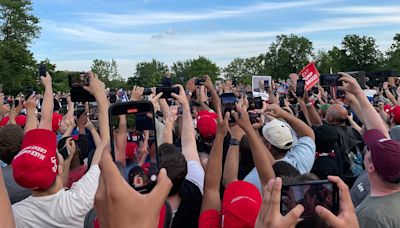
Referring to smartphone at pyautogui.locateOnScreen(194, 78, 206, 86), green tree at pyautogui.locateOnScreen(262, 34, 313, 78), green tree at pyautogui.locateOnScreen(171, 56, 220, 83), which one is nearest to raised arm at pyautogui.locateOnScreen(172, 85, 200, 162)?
smartphone at pyautogui.locateOnScreen(194, 78, 206, 86)

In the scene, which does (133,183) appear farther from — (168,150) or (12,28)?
(12,28)

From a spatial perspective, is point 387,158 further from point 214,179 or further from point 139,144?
point 139,144

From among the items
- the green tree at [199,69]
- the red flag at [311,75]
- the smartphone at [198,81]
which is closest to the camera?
Result: the smartphone at [198,81]

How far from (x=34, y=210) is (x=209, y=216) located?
3.95 ft

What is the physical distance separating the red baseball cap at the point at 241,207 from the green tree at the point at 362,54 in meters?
79.6

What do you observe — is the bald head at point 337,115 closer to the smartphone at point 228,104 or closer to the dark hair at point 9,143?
the smartphone at point 228,104

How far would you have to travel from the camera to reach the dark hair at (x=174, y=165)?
3.12 m

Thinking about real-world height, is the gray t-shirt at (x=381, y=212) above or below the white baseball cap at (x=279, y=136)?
below

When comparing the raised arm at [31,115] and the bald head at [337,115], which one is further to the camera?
the bald head at [337,115]

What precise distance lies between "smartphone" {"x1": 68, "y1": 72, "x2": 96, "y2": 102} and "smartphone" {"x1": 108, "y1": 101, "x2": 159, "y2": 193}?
179 cm

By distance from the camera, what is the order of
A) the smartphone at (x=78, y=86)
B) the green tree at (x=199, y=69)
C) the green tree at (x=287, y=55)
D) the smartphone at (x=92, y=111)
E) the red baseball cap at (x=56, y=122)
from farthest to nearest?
the green tree at (x=199, y=69), the green tree at (x=287, y=55), the smartphone at (x=92, y=111), the red baseball cap at (x=56, y=122), the smartphone at (x=78, y=86)

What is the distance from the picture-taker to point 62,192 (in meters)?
3.19

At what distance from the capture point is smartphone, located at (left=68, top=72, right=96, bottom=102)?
4328 mm

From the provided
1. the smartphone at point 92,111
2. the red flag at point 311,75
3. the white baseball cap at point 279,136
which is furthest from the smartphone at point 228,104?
the red flag at point 311,75
